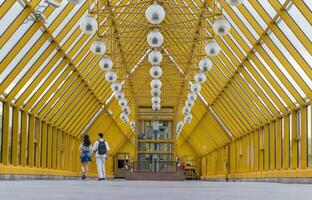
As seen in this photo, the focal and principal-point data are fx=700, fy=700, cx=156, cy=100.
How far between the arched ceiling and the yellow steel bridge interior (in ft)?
0.14

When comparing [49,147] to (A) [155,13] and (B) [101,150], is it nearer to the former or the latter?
(B) [101,150]

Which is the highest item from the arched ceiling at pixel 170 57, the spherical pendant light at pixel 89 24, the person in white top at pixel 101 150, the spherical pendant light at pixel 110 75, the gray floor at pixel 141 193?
the arched ceiling at pixel 170 57

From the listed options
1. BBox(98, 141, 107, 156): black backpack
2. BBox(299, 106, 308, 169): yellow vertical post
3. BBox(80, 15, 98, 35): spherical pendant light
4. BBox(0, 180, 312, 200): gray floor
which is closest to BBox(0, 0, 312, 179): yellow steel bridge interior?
BBox(299, 106, 308, 169): yellow vertical post

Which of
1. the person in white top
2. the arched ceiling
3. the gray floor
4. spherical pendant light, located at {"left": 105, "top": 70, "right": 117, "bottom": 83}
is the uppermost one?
the arched ceiling

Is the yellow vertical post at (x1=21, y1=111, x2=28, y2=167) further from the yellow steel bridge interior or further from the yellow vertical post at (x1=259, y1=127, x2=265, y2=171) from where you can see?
the yellow vertical post at (x1=259, y1=127, x2=265, y2=171)

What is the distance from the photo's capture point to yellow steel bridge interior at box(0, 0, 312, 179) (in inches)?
818

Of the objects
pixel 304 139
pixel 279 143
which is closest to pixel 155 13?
pixel 304 139

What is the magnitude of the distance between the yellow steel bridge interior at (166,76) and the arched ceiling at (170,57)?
1.7 inches

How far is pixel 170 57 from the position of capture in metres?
36.6

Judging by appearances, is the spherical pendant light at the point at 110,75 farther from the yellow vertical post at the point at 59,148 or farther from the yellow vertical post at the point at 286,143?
the yellow vertical post at the point at 59,148

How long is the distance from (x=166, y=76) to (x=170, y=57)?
264cm

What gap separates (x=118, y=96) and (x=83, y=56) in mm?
3506

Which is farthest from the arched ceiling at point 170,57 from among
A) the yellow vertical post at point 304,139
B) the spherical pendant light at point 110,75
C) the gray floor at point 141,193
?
the gray floor at point 141,193

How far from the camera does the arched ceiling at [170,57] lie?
20281 millimetres
